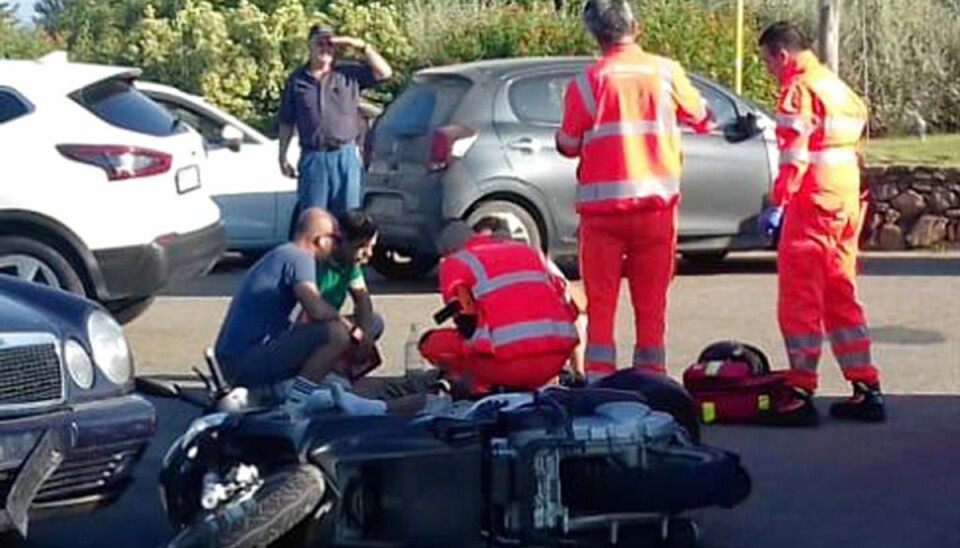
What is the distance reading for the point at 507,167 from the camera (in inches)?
586

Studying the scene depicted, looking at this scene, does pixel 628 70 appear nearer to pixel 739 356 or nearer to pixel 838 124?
pixel 838 124

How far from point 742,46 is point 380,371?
36.1 feet

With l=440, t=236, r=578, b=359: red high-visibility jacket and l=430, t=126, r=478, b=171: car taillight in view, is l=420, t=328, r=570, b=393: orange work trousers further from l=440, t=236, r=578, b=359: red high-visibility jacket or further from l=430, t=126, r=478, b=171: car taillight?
l=430, t=126, r=478, b=171: car taillight

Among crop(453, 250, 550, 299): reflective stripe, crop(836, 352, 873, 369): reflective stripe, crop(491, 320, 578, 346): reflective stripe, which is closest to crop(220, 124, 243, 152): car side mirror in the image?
crop(836, 352, 873, 369): reflective stripe

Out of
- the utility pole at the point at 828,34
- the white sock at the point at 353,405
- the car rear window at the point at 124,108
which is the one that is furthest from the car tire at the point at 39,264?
the utility pole at the point at 828,34

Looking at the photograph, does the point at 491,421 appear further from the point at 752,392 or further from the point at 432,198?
the point at 432,198

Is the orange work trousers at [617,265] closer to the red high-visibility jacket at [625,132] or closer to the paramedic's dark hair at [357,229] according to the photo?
the red high-visibility jacket at [625,132]

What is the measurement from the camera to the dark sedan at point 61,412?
6941 mm

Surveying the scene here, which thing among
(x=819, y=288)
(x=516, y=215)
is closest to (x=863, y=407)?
(x=819, y=288)

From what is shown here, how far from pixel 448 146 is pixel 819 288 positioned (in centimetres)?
522

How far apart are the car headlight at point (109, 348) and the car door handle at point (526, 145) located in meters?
7.42

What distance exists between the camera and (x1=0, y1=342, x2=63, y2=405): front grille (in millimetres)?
7090

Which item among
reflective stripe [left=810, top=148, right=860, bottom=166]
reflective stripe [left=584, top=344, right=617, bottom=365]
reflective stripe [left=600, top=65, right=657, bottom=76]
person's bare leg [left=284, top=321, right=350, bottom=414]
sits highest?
reflective stripe [left=600, top=65, right=657, bottom=76]

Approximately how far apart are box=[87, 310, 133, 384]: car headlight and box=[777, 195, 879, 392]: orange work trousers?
11.2 ft
